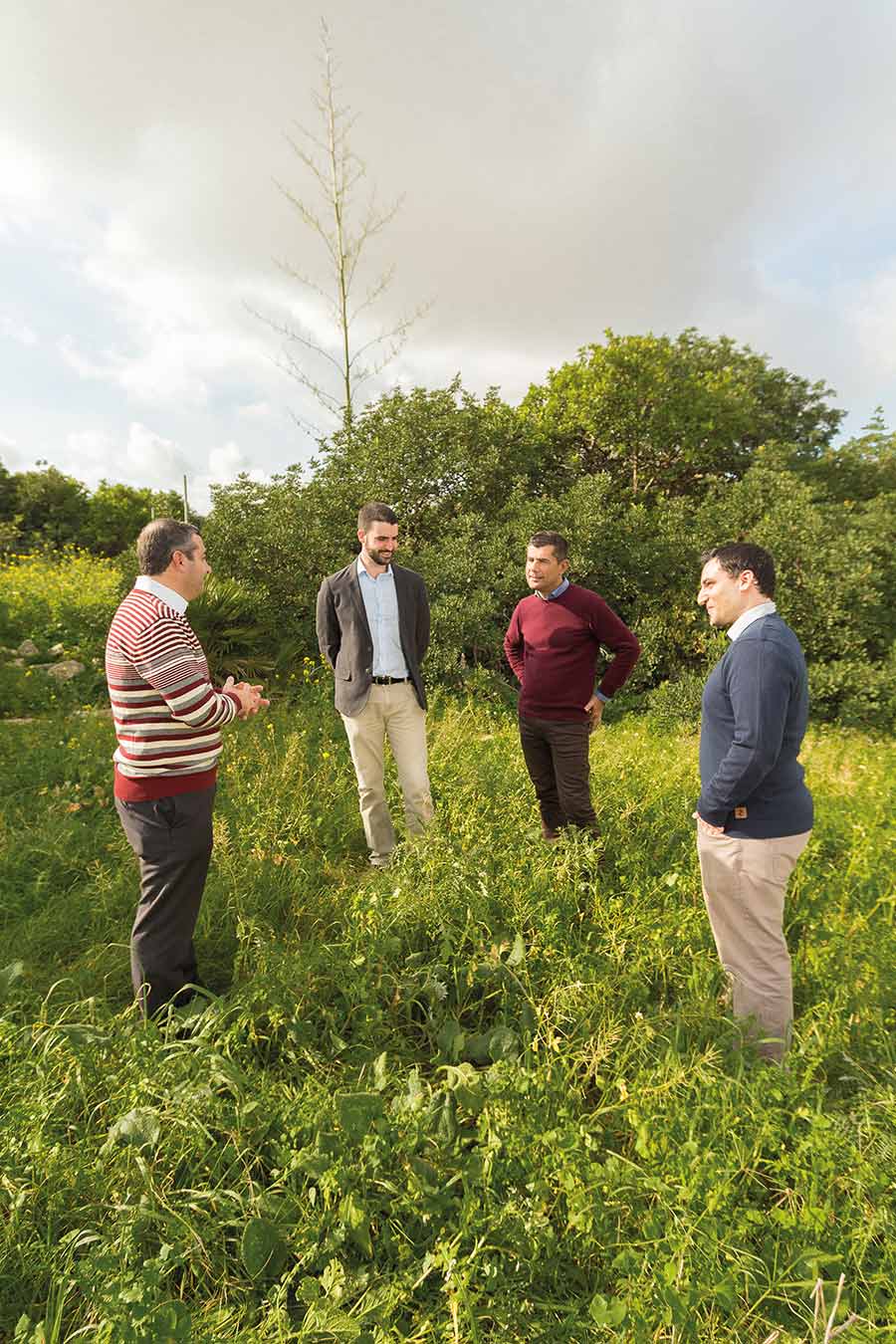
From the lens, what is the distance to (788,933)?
3.31 metres

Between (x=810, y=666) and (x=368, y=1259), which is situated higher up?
(x=810, y=666)

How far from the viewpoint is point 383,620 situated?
4.16 metres

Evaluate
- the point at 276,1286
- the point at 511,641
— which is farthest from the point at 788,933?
the point at 276,1286

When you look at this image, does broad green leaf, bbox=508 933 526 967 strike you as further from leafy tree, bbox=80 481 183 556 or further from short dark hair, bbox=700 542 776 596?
leafy tree, bbox=80 481 183 556

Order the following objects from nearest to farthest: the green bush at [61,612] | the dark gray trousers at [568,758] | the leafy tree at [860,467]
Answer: the dark gray trousers at [568,758] < the green bush at [61,612] < the leafy tree at [860,467]

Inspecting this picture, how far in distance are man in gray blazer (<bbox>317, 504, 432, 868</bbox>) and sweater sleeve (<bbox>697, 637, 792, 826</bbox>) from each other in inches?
83.7

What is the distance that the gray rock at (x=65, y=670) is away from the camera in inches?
305

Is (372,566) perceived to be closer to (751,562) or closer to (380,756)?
(380,756)

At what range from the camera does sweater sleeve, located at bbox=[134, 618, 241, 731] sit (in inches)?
96.7

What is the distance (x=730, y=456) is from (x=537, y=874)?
1202 centimetres

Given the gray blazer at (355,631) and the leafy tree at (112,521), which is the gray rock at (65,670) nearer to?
the gray blazer at (355,631)

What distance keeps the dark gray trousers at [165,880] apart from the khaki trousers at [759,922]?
2.05 meters

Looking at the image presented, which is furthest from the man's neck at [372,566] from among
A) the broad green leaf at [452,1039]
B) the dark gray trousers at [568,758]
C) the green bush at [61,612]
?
the green bush at [61,612]

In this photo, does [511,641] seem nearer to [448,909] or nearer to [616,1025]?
[448,909]
